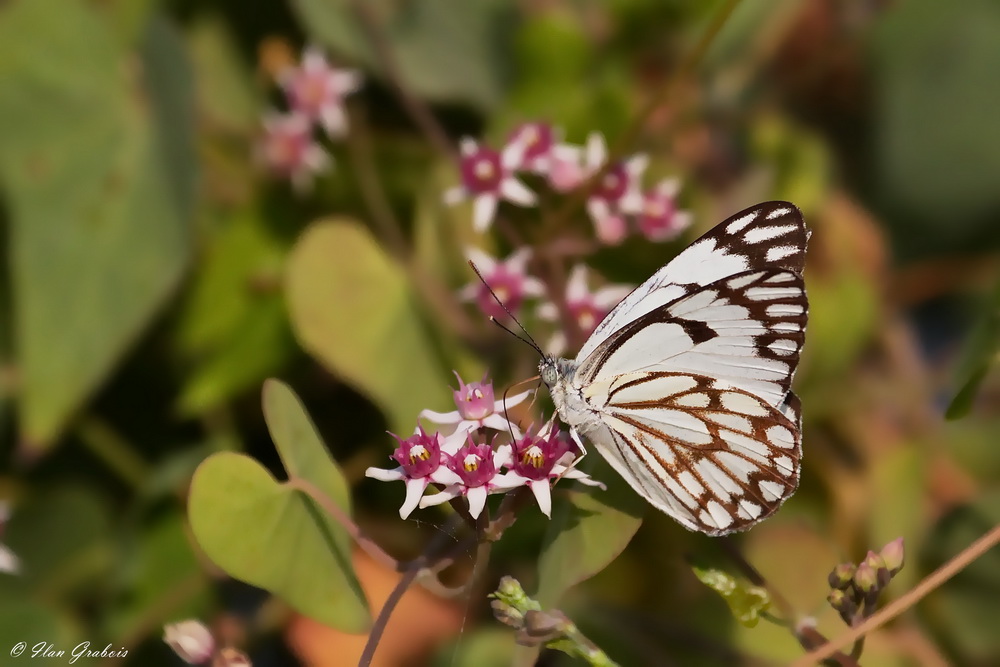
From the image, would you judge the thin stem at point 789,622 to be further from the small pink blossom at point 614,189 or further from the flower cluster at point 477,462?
the small pink blossom at point 614,189

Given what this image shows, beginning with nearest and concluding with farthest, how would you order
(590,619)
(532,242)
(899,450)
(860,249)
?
1. (590,619)
2. (532,242)
3. (899,450)
4. (860,249)

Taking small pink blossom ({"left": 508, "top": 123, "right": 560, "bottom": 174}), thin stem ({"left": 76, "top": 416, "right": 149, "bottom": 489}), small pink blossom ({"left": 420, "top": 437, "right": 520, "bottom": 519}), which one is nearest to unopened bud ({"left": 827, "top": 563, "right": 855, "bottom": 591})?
small pink blossom ({"left": 420, "top": 437, "right": 520, "bottom": 519})

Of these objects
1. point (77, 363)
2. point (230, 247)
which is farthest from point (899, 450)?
point (77, 363)

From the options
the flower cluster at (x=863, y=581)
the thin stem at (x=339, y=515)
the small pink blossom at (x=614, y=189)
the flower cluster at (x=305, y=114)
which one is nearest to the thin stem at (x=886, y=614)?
the flower cluster at (x=863, y=581)

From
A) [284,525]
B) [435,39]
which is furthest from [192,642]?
[435,39]

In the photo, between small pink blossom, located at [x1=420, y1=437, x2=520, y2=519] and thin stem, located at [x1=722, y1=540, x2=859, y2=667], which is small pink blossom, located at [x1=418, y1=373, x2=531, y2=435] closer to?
small pink blossom, located at [x1=420, y1=437, x2=520, y2=519]

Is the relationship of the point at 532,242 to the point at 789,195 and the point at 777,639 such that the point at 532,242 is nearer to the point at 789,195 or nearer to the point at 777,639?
the point at 789,195

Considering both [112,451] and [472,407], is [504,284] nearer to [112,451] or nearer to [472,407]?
[472,407]
